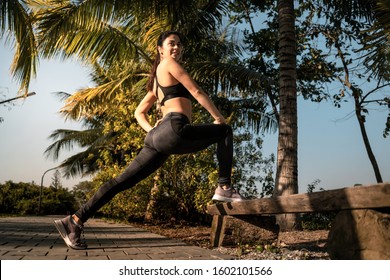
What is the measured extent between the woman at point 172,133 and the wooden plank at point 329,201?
1.79 feet

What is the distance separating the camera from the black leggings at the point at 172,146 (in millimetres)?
3160

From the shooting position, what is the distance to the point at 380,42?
7.13m

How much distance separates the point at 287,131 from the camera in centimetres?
748

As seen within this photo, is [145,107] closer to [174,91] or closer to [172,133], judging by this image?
[174,91]

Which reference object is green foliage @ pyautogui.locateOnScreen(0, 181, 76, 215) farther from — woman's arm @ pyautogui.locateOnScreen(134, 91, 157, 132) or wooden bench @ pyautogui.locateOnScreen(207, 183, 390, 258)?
woman's arm @ pyautogui.locateOnScreen(134, 91, 157, 132)

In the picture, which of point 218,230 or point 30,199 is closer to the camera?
point 218,230

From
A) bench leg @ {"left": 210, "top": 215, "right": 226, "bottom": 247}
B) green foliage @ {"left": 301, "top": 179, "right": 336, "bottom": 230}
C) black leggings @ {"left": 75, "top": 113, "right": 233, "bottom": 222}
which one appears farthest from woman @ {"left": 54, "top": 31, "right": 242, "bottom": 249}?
green foliage @ {"left": 301, "top": 179, "right": 336, "bottom": 230}

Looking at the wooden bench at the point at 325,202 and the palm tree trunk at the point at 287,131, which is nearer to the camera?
the wooden bench at the point at 325,202

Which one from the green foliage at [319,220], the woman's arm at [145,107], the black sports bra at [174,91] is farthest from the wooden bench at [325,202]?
the green foliage at [319,220]

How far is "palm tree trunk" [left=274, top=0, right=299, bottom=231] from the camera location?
7.38 m

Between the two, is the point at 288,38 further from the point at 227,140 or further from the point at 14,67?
the point at 14,67

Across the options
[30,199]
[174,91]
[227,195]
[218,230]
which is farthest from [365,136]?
[30,199]

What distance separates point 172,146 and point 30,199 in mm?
21314

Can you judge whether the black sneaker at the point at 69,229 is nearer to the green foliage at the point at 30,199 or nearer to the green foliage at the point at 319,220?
the green foliage at the point at 319,220
